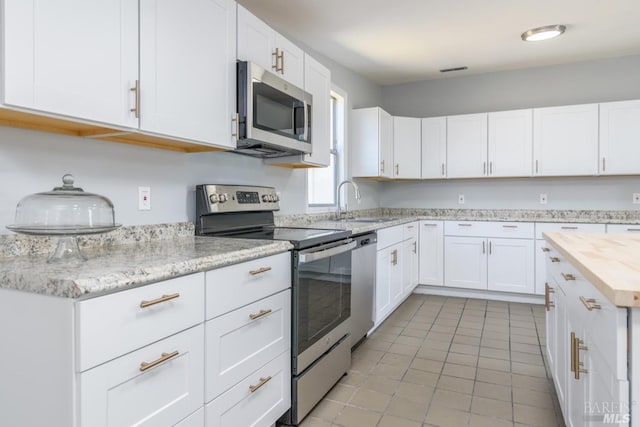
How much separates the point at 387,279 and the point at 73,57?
2758 millimetres

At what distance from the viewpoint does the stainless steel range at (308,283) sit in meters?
1.91

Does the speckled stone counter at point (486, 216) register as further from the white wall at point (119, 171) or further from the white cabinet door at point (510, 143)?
the white wall at point (119, 171)

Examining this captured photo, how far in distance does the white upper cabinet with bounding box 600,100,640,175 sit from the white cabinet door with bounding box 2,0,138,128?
4264 mm

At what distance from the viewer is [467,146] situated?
4473mm

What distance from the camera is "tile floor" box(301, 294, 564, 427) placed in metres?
1.99

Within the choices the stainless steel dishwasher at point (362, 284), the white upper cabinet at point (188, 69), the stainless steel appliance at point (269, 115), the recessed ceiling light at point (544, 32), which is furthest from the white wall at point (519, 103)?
the white upper cabinet at point (188, 69)

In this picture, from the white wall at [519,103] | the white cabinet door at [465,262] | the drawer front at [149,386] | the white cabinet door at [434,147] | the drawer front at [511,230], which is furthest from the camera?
the white cabinet door at [434,147]

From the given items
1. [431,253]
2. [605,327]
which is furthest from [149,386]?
[431,253]

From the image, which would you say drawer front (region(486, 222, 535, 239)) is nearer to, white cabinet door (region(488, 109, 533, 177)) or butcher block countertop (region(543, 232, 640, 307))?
white cabinet door (region(488, 109, 533, 177))

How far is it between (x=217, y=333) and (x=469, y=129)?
390 cm

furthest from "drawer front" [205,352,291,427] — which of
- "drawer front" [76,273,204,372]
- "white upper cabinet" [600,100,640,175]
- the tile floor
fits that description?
"white upper cabinet" [600,100,640,175]

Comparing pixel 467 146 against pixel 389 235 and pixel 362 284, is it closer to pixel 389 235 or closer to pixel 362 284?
pixel 389 235

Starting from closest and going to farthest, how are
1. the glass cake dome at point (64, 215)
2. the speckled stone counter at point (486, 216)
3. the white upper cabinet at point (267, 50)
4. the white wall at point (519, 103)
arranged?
the glass cake dome at point (64, 215)
the white upper cabinet at point (267, 50)
the speckled stone counter at point (486, 216)
the white wall at point (519, 103)

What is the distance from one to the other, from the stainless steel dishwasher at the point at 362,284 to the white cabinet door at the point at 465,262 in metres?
1.66
